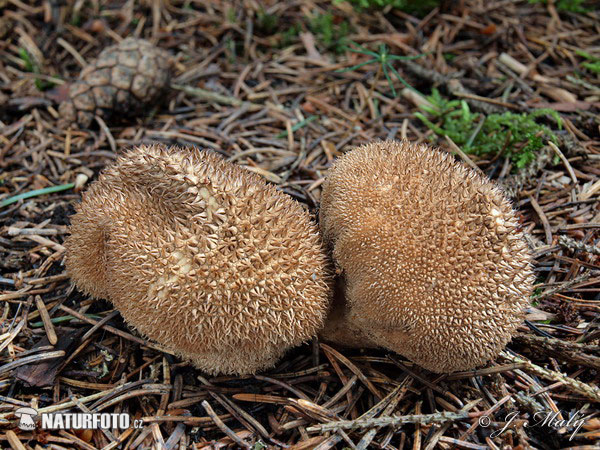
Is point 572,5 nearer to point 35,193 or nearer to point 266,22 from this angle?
point 266,22

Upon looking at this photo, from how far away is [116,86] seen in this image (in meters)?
4.05

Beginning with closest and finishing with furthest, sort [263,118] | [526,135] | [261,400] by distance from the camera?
1. [261,400]
2. [526,135]
3. [263,118]

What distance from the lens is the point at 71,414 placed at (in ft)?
7.98

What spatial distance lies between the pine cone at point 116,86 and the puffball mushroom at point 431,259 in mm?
2413

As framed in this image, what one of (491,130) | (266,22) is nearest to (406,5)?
(266,22)

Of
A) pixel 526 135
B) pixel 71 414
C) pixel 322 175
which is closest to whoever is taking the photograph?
pixel 71 414

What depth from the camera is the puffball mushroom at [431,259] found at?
218 centimetres

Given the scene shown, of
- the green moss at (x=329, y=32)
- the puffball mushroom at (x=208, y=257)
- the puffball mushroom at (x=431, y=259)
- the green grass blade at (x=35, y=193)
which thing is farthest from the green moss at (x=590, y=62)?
the green grass blade at (x=35, y=193)

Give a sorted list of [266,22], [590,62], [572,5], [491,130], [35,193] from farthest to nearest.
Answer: [266,22], [572,5], [590,62], [491,130], [35,193]

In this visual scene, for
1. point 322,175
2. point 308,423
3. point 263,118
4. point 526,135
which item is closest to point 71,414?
point 308,423

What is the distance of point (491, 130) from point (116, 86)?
2.98 metres

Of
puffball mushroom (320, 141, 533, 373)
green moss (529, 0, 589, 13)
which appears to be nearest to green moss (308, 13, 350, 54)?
green moss (529, 0, 589, 13)

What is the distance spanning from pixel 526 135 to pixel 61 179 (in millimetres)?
3349

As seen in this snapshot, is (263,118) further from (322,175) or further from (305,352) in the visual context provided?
(305,352)
